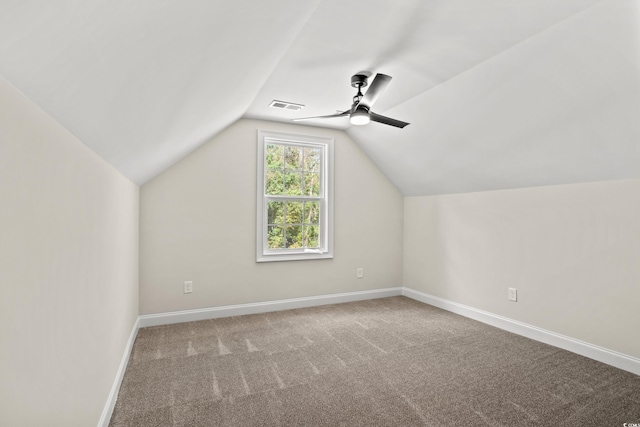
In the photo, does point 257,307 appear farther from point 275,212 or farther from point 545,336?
point 545,336

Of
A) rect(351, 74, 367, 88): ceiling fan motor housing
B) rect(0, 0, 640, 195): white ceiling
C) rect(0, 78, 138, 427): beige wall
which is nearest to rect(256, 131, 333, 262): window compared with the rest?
rect(0, 0, 640, 195): white ceiling

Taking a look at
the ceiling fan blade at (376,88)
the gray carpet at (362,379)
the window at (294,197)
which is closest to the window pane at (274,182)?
the window at (294,197)

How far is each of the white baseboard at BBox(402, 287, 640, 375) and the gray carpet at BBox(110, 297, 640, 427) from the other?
0.28 ft

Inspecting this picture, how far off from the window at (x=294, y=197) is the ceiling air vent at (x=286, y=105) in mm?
637

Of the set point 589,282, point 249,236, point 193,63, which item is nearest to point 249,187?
point 249,236

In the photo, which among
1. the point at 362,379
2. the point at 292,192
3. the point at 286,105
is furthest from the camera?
the point at 292,192

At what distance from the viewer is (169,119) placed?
1.96 meters

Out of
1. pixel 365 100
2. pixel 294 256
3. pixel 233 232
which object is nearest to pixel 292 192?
pixel 294 256

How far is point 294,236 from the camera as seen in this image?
4520 millimetres

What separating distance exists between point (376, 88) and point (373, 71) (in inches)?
11.3

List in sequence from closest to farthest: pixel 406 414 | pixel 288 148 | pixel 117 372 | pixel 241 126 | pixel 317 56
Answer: pixel 406 414 → pixel 117 372 → pixel 317 56 → pixel 241 126 → pixel 288 148

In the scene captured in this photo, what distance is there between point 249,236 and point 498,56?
3068mm

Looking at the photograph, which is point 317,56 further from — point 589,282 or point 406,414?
point 589,282

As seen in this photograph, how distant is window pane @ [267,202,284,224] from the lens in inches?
172
